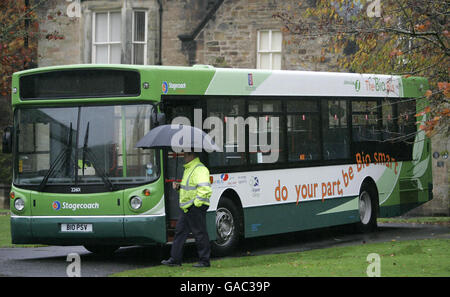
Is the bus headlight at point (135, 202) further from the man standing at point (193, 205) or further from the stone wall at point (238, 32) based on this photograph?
the stone wall at point (238, 32)

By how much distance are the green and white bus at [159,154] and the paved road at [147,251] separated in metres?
0.37

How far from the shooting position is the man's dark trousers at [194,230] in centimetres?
1377

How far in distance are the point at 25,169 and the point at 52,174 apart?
1.70 feet

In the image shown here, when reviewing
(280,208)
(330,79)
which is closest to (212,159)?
A: (280,208)

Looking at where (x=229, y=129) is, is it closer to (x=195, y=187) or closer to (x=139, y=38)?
(x=195, y=187)

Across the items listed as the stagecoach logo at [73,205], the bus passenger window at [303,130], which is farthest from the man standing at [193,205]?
the bus passenger window at [303,130]

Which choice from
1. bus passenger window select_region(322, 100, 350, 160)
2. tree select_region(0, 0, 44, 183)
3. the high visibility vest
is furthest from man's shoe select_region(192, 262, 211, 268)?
tree select_region(0, 0, 44, 183)

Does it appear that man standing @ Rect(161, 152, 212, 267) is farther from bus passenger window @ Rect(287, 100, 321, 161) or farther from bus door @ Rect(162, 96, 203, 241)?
bus passenger window @ Rect(287, 100, 321, 161)

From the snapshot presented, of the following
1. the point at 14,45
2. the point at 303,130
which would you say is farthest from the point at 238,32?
the point at 303,130

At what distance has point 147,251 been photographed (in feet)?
56.9

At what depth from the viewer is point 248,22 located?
30422 millimetres

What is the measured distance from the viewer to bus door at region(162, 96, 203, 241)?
588 inches

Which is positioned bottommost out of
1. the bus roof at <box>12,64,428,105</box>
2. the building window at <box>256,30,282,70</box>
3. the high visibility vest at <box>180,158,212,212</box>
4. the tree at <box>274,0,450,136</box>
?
the high visibility vest at <box>180,158,212,212</box>

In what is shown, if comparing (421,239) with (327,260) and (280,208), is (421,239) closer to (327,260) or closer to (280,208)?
(280,208)
